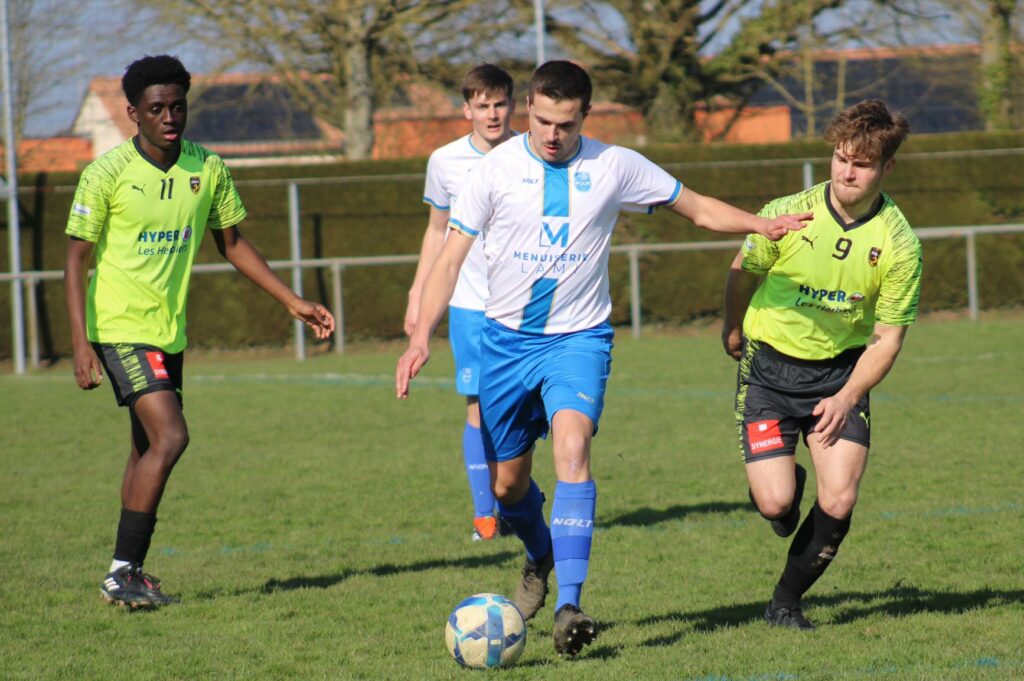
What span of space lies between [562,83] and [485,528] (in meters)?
2.88

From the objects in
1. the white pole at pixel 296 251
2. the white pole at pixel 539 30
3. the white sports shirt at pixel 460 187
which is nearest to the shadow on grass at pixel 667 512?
the white sports shirt at pixel 460 187

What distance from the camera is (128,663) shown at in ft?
15.2

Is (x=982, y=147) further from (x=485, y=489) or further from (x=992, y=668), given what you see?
(x=992, y=668)

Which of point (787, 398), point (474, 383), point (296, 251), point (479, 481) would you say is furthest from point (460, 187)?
point (296, 251)

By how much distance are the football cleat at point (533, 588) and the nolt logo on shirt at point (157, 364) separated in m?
1.73

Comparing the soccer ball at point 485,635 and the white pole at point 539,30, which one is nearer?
the soccer ball at point 485,635

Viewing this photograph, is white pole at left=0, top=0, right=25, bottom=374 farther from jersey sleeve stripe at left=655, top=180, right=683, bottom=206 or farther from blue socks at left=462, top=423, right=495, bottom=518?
jersey sleeve stripe at left=655, top=180, right=683, bottom=206

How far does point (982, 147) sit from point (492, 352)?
17.6m

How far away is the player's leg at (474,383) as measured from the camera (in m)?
6.84

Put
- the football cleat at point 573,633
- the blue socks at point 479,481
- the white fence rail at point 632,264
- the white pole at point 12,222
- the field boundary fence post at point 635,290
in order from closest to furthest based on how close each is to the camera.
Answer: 1. the football cleat at point 573,633
2. the blue socks at point 479,481
3. the white pole at point 12,222
4. the white fence rail at point 632,264
5. the field boundary fence post at point 635,290

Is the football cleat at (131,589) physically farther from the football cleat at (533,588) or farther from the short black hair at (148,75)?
the short black hair at (148,75)

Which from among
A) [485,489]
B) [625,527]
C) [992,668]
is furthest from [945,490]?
[992,668]

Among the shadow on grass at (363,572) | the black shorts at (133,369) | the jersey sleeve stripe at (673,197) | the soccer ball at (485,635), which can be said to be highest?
the jersey sleeve stripe at (673,197)

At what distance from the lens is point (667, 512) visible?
7285mm
